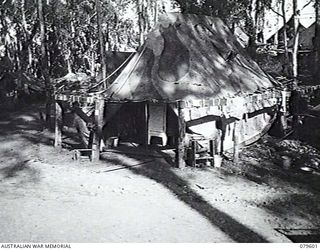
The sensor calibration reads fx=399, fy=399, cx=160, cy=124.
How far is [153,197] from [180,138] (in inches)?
125

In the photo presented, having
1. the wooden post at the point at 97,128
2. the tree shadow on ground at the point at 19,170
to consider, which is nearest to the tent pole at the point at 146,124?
the wooden post at the point at 97,128

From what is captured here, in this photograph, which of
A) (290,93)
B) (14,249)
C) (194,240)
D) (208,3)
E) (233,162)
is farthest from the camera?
(208,3)

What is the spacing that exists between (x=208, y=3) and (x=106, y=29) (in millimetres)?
15022

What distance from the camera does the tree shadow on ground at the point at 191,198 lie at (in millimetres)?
8781

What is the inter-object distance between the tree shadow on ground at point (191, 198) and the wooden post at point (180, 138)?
46 centimetres

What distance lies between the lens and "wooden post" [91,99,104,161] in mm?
14766

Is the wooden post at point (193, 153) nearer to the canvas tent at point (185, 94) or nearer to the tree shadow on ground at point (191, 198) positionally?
the canvas tent at point (185, 94)

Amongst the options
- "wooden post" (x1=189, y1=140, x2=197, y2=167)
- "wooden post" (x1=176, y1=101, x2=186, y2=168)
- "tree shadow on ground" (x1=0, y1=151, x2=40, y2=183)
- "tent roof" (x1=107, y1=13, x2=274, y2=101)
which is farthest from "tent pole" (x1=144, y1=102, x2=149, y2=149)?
"tree shadow on ground" (x1=0, y1=151, x2=40, y2=183)

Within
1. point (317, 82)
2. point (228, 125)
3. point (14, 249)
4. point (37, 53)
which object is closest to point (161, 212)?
point (14, 249)

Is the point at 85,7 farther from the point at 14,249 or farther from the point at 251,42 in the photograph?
the point at 14,249

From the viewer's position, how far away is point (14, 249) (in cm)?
664

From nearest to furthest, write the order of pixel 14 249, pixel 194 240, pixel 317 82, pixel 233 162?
1. pixel 14 249
2. pixel 194 240
3. pixel 233 162
4. pixel 317 82

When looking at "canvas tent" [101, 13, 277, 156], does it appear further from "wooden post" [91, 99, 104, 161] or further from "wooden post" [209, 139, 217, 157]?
"wooden post" [209, 139, 217, 157]

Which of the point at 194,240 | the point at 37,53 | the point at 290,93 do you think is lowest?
the point at 194,240
